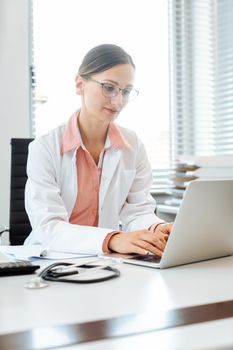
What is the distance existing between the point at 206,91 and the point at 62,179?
1846mm

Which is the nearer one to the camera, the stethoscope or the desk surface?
the desk surface

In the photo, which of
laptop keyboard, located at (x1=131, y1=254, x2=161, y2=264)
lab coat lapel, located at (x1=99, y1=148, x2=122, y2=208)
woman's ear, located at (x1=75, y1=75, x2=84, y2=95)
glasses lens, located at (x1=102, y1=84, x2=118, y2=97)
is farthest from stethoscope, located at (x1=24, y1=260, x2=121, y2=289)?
woman's ear, located at (x1=75, y1=75, x2=84, y2=95)

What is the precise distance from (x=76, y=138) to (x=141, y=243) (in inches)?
23.1

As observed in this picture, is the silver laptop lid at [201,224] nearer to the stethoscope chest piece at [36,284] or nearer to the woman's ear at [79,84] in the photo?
A: the stethoscope chest piece at [36,284]

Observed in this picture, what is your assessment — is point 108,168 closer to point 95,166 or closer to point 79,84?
point 95,166

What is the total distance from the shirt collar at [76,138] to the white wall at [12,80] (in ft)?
2.76

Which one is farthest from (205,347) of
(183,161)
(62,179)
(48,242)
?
(183,161)

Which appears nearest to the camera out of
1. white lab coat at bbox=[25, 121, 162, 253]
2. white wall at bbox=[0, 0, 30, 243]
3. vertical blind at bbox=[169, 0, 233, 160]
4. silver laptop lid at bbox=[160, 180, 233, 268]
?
silver laptop lid at bbox=[160, 180, 233, 268]

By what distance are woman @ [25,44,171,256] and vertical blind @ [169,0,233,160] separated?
1.34m

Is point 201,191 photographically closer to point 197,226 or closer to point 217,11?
point 197,226

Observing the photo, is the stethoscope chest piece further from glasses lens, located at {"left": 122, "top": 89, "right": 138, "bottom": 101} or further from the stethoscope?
glasses lens, located at {"left": 122, "top": 89, "right": 138, "bottom": 101}

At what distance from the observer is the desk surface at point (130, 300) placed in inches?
21.1

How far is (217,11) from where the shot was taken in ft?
10.1

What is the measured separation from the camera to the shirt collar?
1533mm
